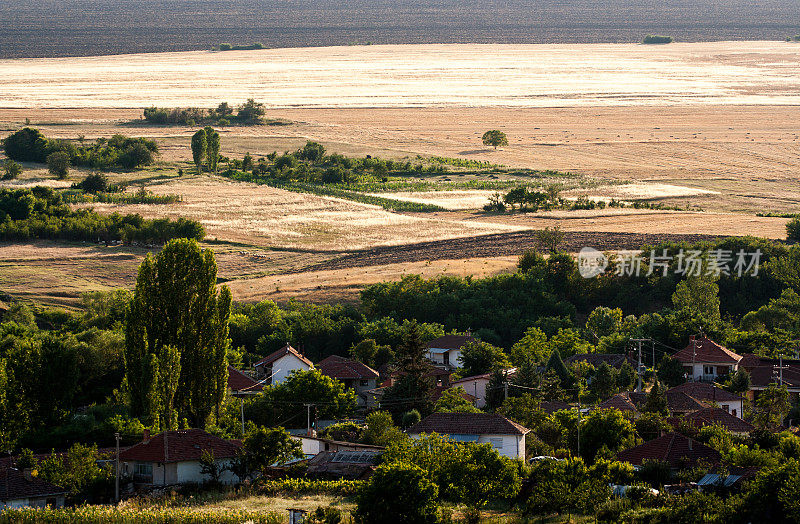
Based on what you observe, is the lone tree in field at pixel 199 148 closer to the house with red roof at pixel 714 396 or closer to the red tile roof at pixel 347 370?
the red tile roof at pixel 347 370

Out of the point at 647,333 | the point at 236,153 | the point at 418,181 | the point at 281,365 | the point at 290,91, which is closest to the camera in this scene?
the point at 281,365

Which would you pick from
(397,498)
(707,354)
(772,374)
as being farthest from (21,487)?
(707,354)

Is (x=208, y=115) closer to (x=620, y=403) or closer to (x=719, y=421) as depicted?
(x=620, y=403)

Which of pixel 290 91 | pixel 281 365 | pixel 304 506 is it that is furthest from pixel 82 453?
pixel 290 91

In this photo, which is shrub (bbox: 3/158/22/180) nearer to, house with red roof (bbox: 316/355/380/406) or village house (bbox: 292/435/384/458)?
house with red roof (bbox: 316/355/380/406)

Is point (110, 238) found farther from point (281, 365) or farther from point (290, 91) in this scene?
point (290, 91)

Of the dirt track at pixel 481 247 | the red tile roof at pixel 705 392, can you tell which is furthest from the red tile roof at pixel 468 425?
the dirt track at pixel 481 247
